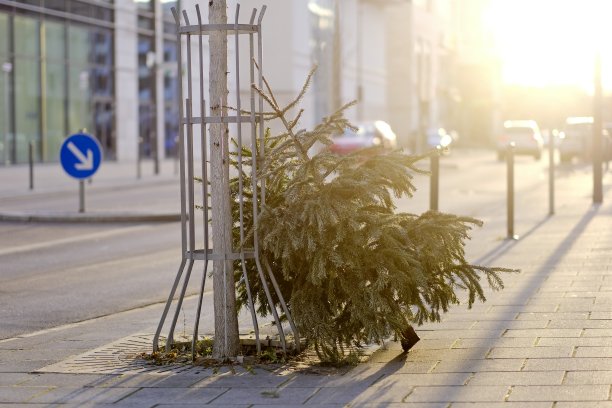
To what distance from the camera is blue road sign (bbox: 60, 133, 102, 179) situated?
19.5 m

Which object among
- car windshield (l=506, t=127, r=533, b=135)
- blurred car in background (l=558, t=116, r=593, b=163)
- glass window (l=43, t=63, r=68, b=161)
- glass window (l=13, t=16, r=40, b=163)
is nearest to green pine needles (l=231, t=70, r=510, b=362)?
glass window (l=13, t=16, r=40, b=163)

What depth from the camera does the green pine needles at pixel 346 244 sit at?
696 cm

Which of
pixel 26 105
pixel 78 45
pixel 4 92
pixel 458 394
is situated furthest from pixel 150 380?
pixel 78 45

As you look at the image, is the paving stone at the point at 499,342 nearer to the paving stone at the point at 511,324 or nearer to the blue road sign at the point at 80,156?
the paving stone at the point at 511,324

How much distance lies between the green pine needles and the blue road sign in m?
12.4

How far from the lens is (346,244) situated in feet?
23.2

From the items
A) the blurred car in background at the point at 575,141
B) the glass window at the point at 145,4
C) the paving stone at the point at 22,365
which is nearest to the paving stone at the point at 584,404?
the paving stone at the point at 22,365

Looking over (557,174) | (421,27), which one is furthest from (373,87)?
(557,174)

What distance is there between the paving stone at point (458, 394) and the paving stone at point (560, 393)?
7 cm

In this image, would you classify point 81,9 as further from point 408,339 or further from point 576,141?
point 408,339

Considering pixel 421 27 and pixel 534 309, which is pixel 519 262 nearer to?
pixel 534 309

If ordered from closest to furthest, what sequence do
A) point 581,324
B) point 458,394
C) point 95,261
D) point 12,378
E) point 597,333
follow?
point 458,394, point 12,378, point 597,333, point 581,324, point 95,261

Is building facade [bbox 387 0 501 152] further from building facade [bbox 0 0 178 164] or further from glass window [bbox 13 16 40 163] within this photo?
glass window [bbox 13 16 40 163]

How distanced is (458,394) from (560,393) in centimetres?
44
